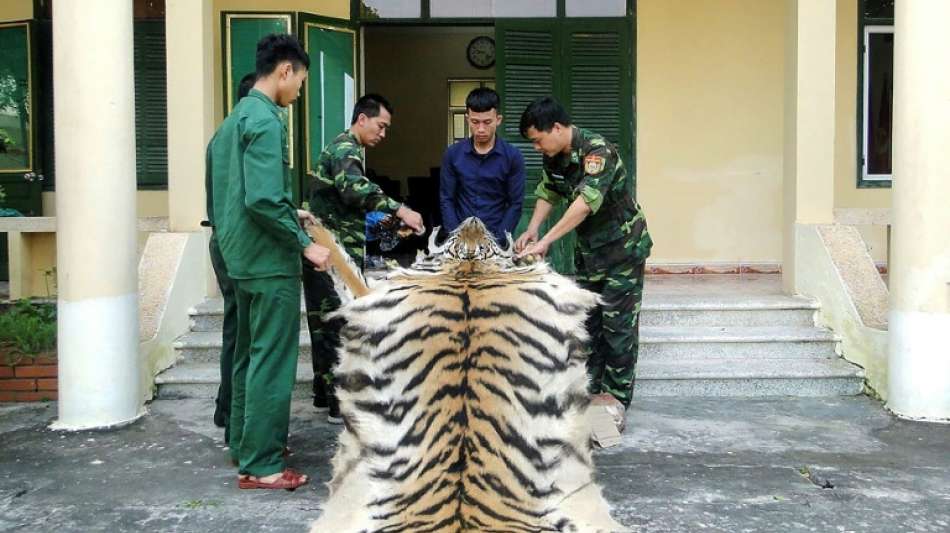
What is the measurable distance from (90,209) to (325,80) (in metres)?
3.23

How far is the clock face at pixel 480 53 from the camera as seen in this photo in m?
13.7

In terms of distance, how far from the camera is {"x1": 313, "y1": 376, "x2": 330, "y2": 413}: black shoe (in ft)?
17.3

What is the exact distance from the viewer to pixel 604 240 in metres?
4.84

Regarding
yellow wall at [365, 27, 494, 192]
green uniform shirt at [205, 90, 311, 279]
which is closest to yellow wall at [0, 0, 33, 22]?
green uniform shirt at [205, 90, 311, 279]

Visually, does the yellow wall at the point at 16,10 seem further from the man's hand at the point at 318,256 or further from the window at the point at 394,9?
the man's hand at the point at 318,256

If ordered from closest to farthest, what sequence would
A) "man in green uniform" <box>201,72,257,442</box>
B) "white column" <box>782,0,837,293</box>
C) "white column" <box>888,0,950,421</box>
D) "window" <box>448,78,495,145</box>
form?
"man in green uniform" <box>201,72,257,442</box> → "white column" <box>888,0,950,421</box> → "white column" <box>782,0,837,293</box> → "window" <box>448,78,495,145</box>

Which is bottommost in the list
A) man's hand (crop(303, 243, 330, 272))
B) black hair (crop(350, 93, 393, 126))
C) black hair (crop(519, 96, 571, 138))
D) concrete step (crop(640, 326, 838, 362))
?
concrete step (crop(640, 326, 838, 362))

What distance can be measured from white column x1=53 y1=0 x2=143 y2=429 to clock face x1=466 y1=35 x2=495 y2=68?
914cm

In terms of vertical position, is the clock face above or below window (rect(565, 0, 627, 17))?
above

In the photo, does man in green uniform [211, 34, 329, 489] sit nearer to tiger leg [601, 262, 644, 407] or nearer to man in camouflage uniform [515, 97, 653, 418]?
man in camouflage uniform [515, 97, 653, 418]

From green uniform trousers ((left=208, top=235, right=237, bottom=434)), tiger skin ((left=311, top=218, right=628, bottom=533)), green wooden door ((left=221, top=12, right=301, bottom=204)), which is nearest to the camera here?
tiger skin ((left=311, top=218, right=628, bottom=533))

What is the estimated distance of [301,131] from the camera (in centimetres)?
772

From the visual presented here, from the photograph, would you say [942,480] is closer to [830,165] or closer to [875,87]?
[830,165]

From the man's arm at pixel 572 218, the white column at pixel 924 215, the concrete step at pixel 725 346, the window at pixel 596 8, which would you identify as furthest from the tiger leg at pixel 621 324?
the window at pixel 596 8
